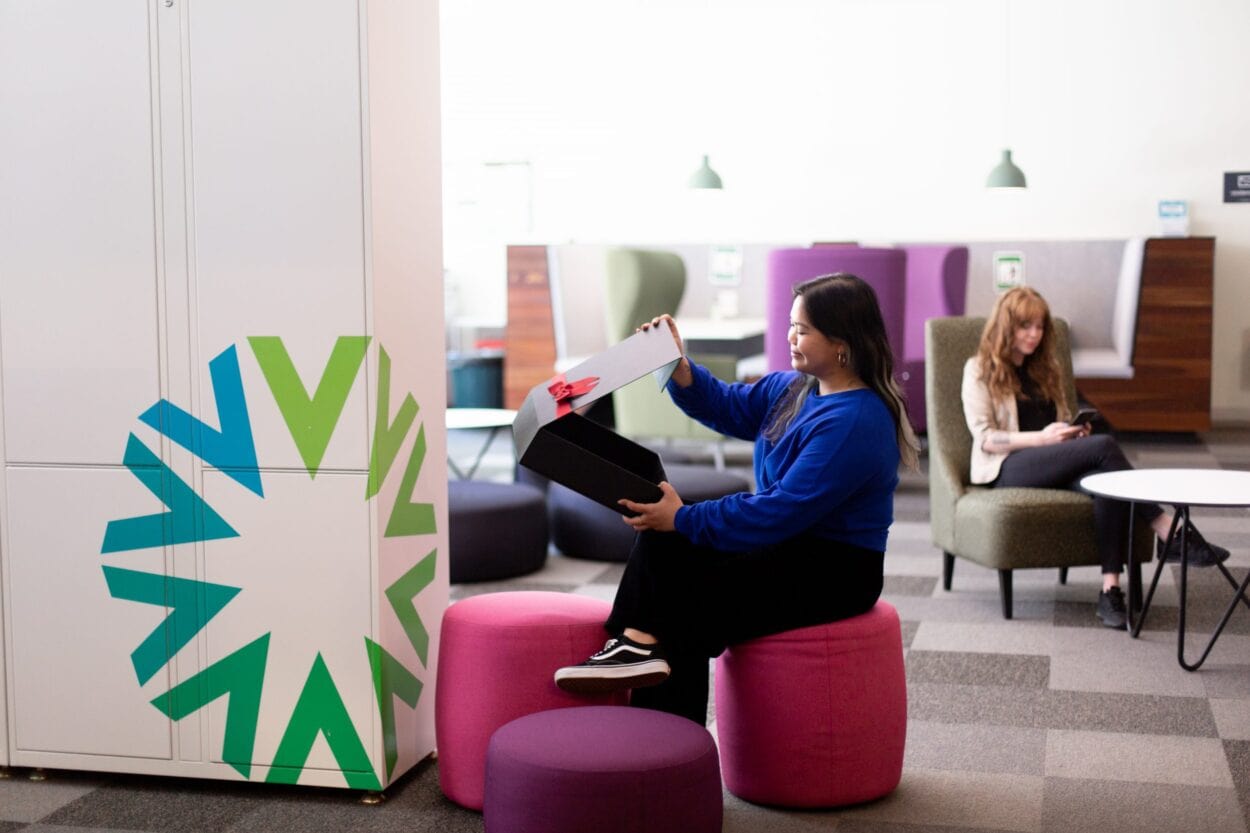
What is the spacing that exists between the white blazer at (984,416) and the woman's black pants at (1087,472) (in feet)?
0.14

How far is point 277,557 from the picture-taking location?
286 centimetres

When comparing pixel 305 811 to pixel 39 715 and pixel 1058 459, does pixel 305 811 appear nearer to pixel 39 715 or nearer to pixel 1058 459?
pixel 39 715

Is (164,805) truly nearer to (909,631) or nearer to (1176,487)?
(909,631)

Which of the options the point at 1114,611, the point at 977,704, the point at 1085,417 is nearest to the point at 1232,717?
the point at 977,704

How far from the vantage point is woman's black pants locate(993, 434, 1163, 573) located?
4.13m

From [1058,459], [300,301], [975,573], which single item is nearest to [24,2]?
[300,301]

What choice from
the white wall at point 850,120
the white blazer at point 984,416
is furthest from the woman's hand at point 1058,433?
the white wall at point 850,120

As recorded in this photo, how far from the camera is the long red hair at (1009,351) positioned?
430 cm

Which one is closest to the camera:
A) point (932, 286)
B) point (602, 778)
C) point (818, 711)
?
point (602, 778)

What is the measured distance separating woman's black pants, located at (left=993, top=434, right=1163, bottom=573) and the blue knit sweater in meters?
1.59

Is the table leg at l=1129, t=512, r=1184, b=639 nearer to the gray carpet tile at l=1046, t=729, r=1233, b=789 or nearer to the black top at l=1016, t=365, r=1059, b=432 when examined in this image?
the black top at l=1016, t=365, r=1059, b=432

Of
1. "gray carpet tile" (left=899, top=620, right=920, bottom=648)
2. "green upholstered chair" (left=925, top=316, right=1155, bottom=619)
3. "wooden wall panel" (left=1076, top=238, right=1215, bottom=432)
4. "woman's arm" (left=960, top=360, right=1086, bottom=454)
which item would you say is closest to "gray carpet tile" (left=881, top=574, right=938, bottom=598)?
"green upholstered chair" (left=925, top=316, right=1155, bottom=619)

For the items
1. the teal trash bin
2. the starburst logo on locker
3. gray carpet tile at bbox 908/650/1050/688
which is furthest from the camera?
the teal trash bin

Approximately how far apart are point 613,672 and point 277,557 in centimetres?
76
